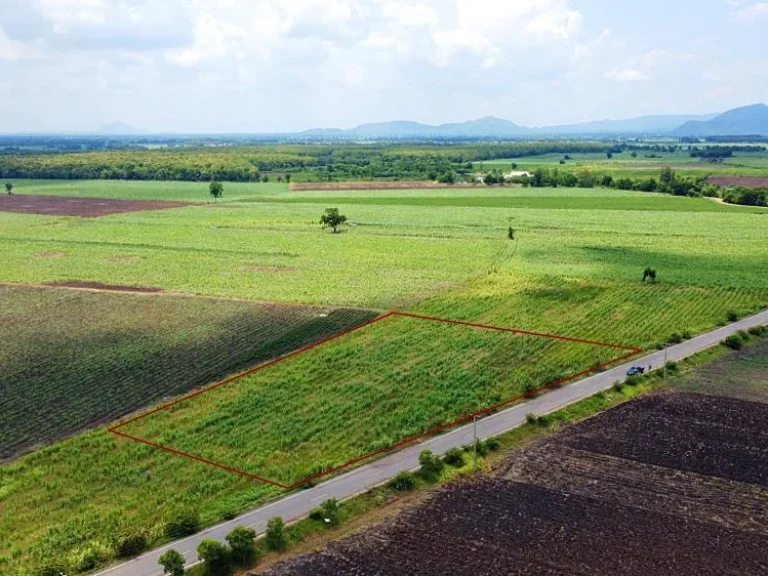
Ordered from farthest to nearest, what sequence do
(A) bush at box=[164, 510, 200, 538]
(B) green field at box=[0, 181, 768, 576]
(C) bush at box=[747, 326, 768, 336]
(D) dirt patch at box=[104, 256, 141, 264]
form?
(D) dirt patch at box=[104, 256, 141, 264]
(C) bush at box=[747, 326, 768, 336]
(B) green field at box=[0, 181, 768, 576]
(A) bush at box=[164, 510, 200, 538]

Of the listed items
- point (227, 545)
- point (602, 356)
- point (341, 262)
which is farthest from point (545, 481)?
point (341, 262)

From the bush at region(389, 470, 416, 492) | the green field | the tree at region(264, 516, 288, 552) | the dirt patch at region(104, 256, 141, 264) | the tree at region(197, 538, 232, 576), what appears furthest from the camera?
the dirt patch at region(104, 256, 141, 264)

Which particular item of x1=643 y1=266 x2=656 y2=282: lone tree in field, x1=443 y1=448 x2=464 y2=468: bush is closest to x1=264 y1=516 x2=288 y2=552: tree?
x1=443 y1=448 x2=464 y2=468: bush

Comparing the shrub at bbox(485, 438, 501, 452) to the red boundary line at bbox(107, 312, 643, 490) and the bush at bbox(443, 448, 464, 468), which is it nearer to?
the bush at bbox(443, 448, 464, 468)

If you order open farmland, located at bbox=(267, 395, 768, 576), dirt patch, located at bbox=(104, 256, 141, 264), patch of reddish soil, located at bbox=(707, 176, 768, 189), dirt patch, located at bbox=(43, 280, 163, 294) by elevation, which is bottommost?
open farmland, located at bbox=(267, 395, 768, 576)

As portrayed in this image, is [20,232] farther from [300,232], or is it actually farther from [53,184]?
[53,184]

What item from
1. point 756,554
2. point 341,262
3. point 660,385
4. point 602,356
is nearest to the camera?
point 756,554

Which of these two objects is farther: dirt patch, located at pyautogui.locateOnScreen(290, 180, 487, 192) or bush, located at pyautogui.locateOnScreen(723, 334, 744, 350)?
dirt patch, located at pyautogui.locateOnScreen(290, 180, 487, 192)
